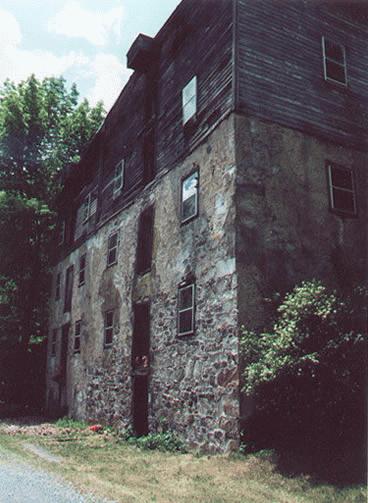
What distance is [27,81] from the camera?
2644 cm

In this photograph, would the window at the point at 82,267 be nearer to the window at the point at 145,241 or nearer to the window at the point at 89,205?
the window at the point at 89,205

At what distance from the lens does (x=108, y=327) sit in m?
16.6

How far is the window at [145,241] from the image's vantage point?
15.1 meters

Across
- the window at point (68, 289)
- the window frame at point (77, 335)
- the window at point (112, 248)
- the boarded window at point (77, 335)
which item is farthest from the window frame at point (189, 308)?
the window at point (68, 289)

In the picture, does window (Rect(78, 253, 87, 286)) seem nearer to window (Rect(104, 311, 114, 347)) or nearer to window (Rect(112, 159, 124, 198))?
window (Rect(112, 159, 124, 198))

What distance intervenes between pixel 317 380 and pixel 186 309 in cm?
447

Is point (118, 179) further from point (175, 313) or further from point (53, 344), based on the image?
point (53, 344)

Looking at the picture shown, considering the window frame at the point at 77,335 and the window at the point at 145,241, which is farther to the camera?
the window frame at the point at 77,335

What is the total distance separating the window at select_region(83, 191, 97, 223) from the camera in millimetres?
20594

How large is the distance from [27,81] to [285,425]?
24449 millimetres

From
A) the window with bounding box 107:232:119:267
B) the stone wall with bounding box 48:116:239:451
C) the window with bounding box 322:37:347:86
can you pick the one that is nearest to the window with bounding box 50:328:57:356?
the stone wall with bounding box 48:116:239:451

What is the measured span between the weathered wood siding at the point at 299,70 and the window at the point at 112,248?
779 centimetres

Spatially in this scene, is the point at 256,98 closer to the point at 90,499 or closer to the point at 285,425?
the point at 285,425

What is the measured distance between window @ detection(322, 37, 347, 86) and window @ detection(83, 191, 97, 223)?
1113 centimetres
